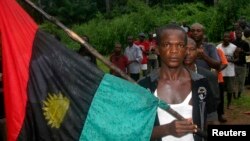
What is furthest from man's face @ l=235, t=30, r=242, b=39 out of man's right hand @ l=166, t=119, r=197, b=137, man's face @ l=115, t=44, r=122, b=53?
man's right hand @ l=166, t=119, r=197, b=137

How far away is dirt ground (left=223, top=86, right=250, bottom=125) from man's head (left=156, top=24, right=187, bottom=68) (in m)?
5.49

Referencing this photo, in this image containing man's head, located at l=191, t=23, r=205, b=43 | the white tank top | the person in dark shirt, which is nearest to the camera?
the white tank top

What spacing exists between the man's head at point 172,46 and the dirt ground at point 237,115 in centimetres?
549

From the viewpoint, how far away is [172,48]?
10.6ft

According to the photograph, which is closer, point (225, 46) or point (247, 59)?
point (225, 46)

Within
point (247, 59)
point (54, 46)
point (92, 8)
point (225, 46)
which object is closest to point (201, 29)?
point (54, 46)

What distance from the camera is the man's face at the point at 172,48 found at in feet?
10.6

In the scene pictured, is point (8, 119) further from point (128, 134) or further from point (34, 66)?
point (128, 134)

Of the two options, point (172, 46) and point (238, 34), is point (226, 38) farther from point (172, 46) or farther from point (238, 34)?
point (172, 46)

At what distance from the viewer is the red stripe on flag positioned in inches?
142

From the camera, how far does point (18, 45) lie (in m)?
3.73

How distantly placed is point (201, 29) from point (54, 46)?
2.55m

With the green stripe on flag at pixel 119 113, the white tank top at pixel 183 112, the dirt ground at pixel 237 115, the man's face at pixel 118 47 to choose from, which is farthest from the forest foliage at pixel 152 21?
the white tank top at pixel 183 112

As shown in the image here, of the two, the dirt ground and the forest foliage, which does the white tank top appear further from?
the forest foliage
